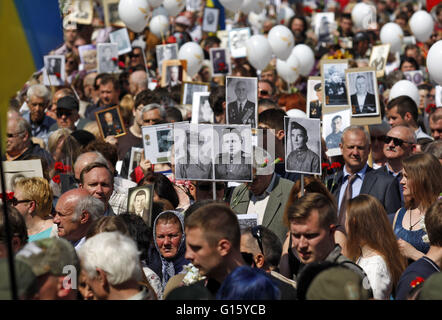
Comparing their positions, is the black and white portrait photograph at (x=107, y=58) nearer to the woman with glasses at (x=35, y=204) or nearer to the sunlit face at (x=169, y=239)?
the woman with glasses at (x=35, y=204)

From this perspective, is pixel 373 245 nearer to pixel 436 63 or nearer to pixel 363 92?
pixel 363 92

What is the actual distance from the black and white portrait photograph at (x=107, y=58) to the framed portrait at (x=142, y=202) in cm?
688

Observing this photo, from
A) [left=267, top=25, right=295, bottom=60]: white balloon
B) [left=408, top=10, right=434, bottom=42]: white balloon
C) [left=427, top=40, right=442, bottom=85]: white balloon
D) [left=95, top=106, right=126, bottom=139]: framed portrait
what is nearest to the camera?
[left=427, top=40, right=442, bottom=85]: white balloon

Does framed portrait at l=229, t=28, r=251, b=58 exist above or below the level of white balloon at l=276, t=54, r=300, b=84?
above

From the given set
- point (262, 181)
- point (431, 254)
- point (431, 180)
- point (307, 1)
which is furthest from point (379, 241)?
point (307, 1)

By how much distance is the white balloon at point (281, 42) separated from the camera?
1232cm

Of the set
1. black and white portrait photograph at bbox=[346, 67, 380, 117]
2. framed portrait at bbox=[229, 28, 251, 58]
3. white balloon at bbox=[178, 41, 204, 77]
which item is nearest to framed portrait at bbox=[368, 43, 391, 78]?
framed portrait at bbox=[229, 28, 251, 58]

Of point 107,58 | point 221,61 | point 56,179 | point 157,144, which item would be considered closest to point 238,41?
point 221,61

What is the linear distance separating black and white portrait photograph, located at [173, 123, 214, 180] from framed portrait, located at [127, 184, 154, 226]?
0.92 feet

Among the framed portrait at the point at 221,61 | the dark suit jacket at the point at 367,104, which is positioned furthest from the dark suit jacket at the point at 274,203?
the framed portrait at the point at 221,61

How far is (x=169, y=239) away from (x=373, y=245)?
1550mm

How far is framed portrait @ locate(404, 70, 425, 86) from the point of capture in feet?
41.3

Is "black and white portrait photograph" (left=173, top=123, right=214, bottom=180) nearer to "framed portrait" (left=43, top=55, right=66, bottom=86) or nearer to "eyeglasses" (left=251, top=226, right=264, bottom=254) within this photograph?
"eyeglasses" (left=251, top=226, right=264, bottom=254)
